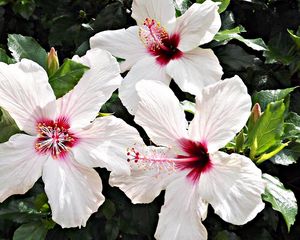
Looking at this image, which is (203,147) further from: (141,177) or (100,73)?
(100,73)

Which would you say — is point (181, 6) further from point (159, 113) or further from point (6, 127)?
point (6, 127)

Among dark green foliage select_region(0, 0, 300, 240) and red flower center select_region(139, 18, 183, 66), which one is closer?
dark green foliage select_region(0, 0, 300, 240)

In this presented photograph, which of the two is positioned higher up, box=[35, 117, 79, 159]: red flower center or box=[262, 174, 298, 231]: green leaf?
box=[35, 117, 79, 159]: red flower center

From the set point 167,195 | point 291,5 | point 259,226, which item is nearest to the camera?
point 167,195

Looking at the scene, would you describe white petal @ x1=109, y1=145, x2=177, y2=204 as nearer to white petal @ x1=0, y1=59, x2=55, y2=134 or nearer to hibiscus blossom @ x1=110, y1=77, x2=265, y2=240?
hibiscus blossom @ x1=110, y1=77, x2=265, y2=240

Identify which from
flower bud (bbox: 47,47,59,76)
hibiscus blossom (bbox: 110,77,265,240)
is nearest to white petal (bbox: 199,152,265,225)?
hibiscus blossom (bbox: 110,77,265,240)

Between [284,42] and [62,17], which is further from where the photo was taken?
[62,17]

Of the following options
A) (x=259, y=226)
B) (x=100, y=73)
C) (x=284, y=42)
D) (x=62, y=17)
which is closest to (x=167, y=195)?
(x=100, y=73)
